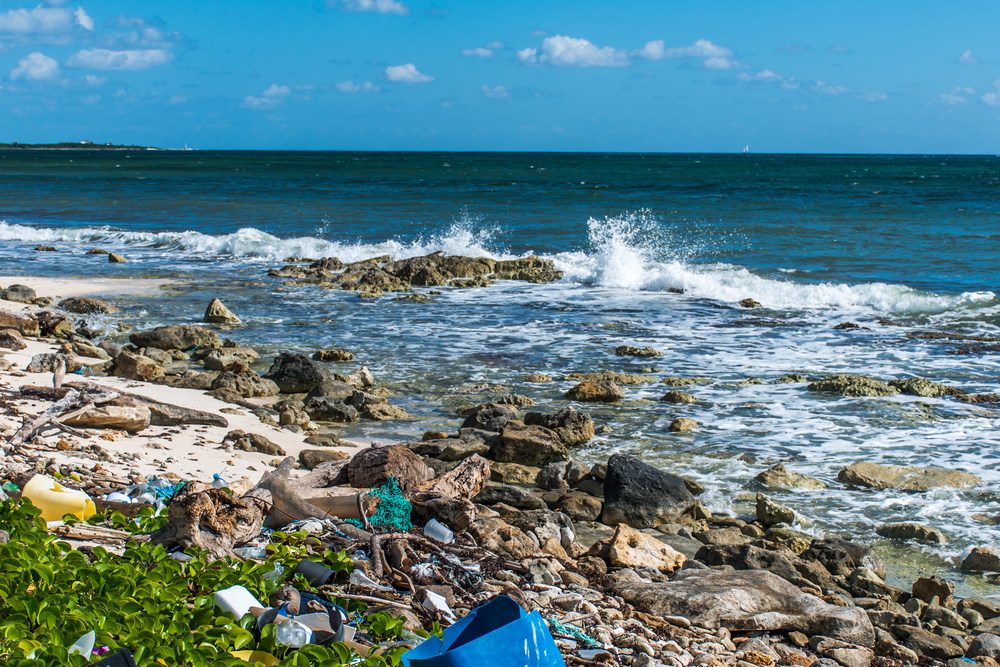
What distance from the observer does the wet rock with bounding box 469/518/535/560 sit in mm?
4629

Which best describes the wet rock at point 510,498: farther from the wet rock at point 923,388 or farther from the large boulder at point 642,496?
the wet rock at point 923,388

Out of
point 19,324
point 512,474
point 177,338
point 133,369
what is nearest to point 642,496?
point 512,474

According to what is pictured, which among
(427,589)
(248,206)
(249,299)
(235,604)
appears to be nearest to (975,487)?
(427,589)

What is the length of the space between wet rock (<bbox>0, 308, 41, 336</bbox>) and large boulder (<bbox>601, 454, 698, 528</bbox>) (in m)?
8.13

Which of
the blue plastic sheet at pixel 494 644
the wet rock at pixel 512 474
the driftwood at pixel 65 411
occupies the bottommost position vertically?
the wet rock at pixel 512 474

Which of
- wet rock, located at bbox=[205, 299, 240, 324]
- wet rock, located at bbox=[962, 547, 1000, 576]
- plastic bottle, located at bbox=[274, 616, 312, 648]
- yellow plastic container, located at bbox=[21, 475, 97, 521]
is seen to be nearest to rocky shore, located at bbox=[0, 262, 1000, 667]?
wet rock, located at bbox=[962, 547, 1000, 576]

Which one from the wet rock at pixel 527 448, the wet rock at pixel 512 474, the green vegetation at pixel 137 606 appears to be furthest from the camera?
the wet rock at pixel 527 448

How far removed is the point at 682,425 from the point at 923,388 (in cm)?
325

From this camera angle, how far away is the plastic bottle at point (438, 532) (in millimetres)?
4488

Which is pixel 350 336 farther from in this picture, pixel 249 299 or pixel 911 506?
pixel 911 506

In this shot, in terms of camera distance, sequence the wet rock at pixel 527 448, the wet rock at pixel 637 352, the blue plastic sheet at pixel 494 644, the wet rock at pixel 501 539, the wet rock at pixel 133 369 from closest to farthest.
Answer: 1. the blue plastic sheet at pixel 494 644
2. the wet rock at pixel 501 539
3. the wet rock at pixel 527 448
4. the wet rock at pixel 133 369
5. the wet rock at pixel 637 352

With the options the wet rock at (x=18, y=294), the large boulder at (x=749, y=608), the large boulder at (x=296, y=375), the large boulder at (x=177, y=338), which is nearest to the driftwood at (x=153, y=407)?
the large boulder at (x=296, y=375)

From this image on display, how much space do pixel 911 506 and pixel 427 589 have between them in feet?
14.1

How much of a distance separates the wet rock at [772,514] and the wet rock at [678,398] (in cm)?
280
